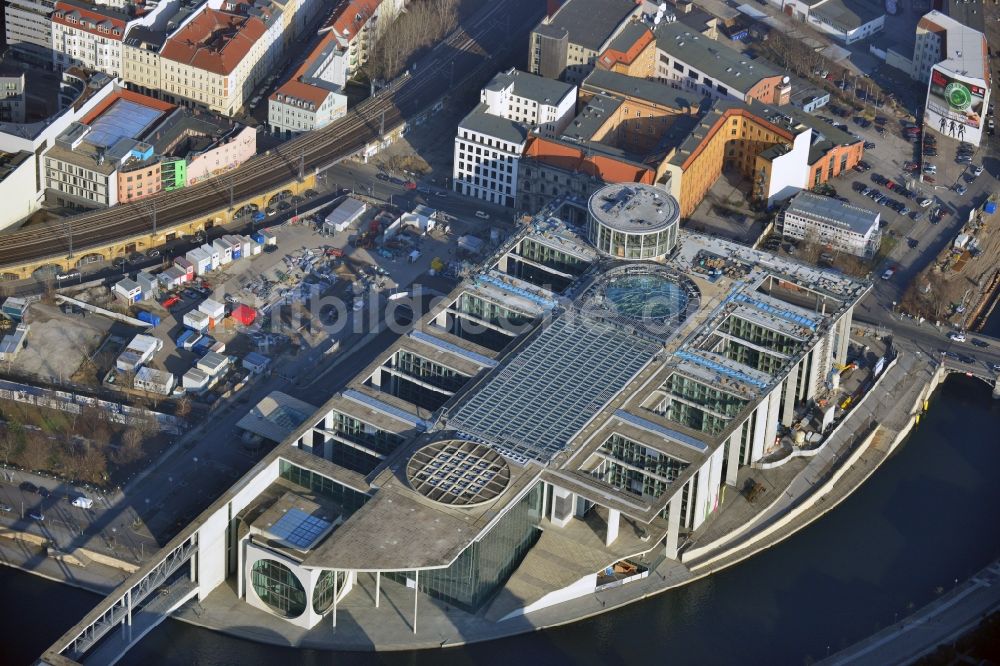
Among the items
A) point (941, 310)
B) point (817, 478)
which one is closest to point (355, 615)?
point (817, 478)

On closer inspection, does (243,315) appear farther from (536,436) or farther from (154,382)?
(536,436)

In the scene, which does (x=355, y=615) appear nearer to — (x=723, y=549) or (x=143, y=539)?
(x=143, y=539)

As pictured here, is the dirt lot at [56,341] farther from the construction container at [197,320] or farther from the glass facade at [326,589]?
the glass facade at [326,589]

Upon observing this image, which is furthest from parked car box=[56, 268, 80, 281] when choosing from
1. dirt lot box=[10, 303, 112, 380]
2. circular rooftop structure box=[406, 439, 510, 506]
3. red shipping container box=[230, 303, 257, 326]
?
circular rooftop structure box=[406, 439, 510, 506]

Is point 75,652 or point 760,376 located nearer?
point 75,652

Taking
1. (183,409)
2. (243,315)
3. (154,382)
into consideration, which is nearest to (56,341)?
(154,382)
